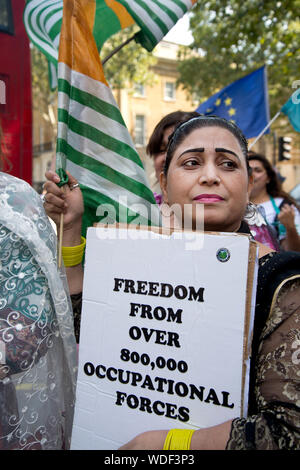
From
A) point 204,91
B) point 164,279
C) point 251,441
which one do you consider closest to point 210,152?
point 164,279

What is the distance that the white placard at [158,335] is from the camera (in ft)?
3.52

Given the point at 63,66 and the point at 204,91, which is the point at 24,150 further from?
the point at 204,91

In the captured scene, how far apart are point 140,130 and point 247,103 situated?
2277 cm

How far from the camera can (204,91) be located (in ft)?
52.4

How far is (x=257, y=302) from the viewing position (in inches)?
44.8

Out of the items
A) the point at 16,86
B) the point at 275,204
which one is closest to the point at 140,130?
the point at 16,86

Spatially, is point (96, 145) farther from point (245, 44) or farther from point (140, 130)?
point (140, 130)

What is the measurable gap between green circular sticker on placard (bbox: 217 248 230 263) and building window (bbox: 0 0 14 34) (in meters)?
3.58

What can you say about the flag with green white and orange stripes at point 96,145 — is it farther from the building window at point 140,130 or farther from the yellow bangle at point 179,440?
the building window at point 140,130

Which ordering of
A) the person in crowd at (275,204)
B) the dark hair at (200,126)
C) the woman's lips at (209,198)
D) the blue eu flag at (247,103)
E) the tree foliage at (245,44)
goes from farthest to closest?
the tree foliage at (245,44) < the blue eu flag at (247,103) < the person in crowd at (275,204) < the dark hair at (200,126) < the woman's lips at (209,198)

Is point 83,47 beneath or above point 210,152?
above

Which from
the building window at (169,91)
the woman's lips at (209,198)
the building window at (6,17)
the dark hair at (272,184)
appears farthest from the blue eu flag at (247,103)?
the building window at (169,91)

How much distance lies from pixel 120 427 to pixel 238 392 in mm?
374

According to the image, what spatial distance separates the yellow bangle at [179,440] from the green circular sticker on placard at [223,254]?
0.45 meters
